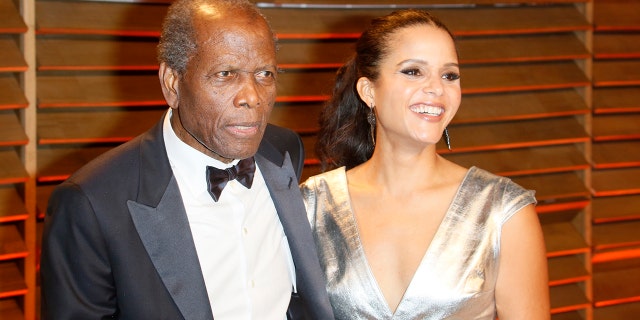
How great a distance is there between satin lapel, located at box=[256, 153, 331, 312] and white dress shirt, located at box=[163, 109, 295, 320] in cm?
9

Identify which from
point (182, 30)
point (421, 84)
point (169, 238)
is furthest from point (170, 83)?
point (421, 84)

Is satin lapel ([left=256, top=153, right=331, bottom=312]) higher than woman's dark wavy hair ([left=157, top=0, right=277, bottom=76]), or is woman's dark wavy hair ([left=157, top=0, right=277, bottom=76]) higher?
woman's dark wavy hair ([left=157, top=0, right=277, bottom=76])

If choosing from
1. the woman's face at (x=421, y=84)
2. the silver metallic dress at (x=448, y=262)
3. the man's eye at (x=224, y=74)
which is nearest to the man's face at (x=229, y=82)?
the man's eye at (x=224, y=74)

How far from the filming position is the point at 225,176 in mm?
2203

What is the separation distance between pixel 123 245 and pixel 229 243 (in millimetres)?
286

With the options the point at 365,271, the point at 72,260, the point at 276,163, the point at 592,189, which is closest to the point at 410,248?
the point at 365,271

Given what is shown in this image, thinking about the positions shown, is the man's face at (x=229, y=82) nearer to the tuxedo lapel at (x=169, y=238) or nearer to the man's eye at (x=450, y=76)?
the tuxedo lapel at (x=169, y=238)

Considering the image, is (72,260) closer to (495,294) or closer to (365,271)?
(365,271)

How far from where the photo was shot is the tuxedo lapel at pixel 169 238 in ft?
6.75

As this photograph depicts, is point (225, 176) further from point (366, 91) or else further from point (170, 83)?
point (366, 91)

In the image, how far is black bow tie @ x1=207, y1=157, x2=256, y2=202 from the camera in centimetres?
218

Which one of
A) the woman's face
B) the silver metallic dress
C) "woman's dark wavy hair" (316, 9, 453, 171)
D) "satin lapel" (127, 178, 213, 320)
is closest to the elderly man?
"satin lapel" (127, 178, 213, 320)

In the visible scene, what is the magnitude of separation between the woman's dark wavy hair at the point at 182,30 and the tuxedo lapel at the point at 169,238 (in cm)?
25

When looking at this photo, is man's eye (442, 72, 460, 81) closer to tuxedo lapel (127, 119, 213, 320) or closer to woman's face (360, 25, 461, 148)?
woman's face (360, 25, 461, 148)
